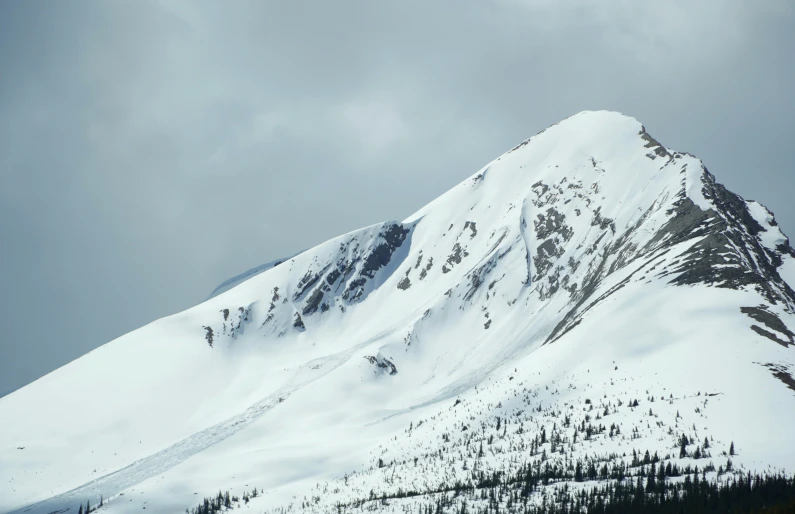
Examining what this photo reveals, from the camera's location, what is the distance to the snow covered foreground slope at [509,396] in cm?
8212

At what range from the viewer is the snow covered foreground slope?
82.1 meters

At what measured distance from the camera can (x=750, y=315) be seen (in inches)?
3844

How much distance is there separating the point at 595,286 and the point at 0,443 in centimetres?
14698

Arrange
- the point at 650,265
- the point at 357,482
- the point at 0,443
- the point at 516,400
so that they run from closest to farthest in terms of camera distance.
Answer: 1. the point at 357,482
2. the point at 516,400
3. the point at 650,265
4. the point at 0,443

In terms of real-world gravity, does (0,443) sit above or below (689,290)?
below

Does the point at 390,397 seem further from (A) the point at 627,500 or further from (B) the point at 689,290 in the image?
(A) the point at 627,500

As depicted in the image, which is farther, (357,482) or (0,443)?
(0,443)

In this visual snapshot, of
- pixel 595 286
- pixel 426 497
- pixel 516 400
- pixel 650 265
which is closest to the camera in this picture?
pixel 426 497

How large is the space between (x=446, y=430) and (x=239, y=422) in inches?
2966

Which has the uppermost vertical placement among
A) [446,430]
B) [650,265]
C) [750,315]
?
[650,265]

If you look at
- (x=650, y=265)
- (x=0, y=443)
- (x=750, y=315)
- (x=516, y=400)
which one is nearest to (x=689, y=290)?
(x=750, y=315)

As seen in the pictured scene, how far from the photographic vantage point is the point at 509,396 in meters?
112

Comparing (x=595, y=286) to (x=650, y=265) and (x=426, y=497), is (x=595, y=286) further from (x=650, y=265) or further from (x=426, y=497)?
(x=426, y=497)

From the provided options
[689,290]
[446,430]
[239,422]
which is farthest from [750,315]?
[239,422]
